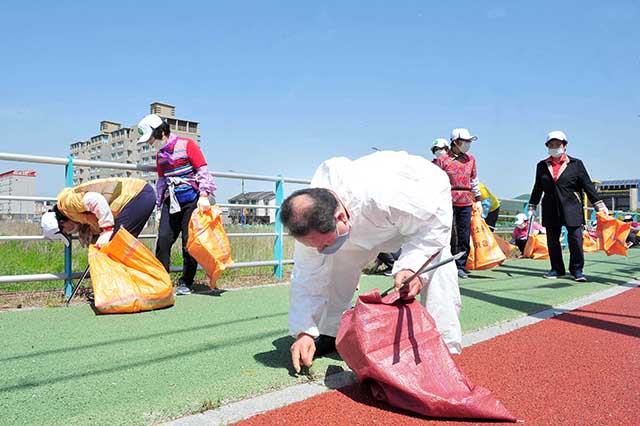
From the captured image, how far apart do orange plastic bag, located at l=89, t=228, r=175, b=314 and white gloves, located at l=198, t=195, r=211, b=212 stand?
68 centimetres

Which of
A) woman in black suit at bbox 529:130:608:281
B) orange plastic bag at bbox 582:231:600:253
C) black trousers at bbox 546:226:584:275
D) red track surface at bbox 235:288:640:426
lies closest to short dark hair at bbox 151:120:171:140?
red track surface at bbox 235:288:640:426

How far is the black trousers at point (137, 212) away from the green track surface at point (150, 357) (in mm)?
722

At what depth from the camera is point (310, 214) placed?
1912mm

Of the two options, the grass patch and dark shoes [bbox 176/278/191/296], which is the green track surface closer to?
dark shoes [bbox 176/278/191/296]

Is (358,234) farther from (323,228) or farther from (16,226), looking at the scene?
(16,226)

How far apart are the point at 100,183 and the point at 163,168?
59 cm

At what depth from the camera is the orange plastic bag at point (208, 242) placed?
13.4 ft

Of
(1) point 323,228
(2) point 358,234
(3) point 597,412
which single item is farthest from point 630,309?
(1) point 323,228

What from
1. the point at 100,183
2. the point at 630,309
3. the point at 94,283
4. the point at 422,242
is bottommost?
the point at 630,309

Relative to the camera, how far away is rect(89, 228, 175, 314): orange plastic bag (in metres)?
3.44

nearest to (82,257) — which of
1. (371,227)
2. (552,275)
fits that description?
(371,227)

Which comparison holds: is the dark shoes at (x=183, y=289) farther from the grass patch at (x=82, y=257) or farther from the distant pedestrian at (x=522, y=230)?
the distant pedestrian at (x=522, y=230)

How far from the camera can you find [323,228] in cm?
193

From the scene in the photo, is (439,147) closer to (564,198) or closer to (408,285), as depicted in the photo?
(564,198)
